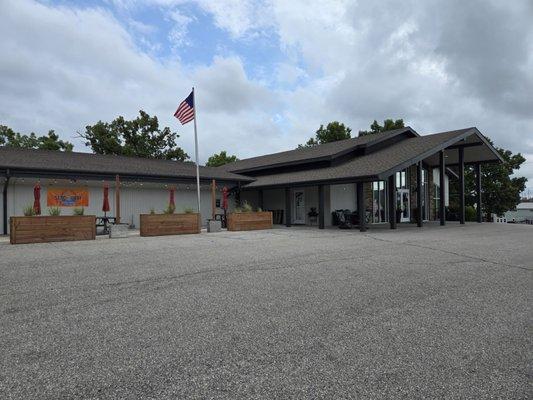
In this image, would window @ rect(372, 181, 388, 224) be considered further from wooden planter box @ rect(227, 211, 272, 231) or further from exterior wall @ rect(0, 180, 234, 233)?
exterior wall @ rect(0, 180, 234, 233)

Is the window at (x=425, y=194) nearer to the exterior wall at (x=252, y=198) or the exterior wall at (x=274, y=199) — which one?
the exterior wall at (x=274, y=199)

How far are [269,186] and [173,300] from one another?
15423mm

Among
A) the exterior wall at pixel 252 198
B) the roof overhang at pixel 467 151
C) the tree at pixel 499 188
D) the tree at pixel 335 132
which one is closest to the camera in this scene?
the roof overhang at pixel 467 151

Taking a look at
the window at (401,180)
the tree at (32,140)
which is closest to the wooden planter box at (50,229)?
the window at (401,180)

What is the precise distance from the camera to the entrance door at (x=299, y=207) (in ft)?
71.7

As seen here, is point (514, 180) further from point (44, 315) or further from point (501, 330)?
point (44, 315)

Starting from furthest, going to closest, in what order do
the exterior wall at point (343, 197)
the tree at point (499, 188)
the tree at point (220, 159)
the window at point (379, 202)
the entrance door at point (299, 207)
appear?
the tree at point (220, 159) < the tree at point (499, 188) < the entrance door at point (299, 207) < the window at point (379, 202) < the exterior wall at point (343, 197)

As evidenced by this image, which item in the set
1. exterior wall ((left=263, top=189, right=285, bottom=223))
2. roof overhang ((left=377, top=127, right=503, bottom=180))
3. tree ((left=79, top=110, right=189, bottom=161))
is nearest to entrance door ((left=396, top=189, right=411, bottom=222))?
roof overhang ((left=377, top=127, right=503, bottom=180))

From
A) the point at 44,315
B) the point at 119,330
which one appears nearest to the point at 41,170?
the point at 44,315

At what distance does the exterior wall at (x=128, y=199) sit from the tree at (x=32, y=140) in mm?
22696

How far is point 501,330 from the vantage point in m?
3.80

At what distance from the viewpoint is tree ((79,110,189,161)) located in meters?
36.7

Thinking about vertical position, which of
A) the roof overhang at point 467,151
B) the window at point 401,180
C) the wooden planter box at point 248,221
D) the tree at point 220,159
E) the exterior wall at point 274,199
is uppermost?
the tree at point 220,159

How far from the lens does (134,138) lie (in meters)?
37.9
